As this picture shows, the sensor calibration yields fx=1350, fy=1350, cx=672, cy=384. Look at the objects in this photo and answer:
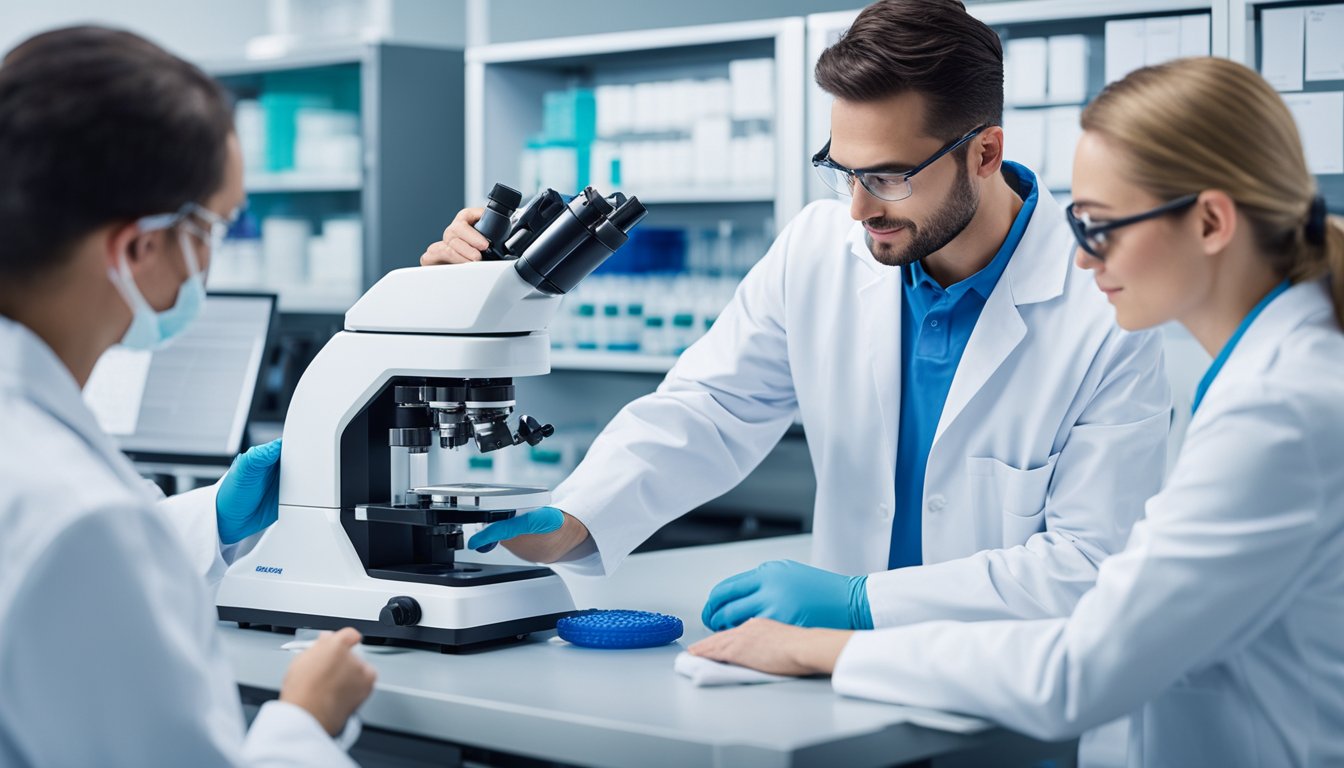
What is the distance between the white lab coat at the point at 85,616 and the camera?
90cm

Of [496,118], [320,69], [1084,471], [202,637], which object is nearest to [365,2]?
[320,69]

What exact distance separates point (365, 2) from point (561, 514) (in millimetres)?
3374

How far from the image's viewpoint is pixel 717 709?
1216 millimetres

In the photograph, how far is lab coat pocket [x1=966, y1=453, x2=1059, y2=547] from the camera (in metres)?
1.68

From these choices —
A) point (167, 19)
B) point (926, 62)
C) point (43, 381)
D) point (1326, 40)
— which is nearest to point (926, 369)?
point (926, 62)

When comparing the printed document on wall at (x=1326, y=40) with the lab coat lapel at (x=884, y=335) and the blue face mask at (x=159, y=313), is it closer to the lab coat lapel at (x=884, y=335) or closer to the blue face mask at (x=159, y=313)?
the lab coat lapel at (x=884, y=335)

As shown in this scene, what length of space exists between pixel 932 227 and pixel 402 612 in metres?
0.83

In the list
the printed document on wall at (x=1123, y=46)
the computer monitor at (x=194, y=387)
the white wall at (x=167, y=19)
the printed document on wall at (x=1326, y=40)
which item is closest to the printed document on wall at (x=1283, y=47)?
the printed document on wall at (x=1326, y=40)

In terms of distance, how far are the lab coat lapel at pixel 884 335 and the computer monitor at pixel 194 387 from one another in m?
1.36

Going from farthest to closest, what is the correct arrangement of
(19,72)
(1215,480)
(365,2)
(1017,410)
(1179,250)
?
(365,2), (1017,410), (1179,250), (1215,480), (19,72)

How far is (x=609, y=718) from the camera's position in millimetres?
1172

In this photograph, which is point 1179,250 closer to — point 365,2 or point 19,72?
point 19,72

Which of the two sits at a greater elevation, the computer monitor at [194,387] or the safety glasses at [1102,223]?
→ the safety glasses at [1102,223]

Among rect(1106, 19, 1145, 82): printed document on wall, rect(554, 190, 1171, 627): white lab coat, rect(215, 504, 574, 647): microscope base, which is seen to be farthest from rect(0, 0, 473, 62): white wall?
rect(215, 504, 574, 647): microscope base
